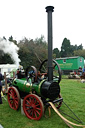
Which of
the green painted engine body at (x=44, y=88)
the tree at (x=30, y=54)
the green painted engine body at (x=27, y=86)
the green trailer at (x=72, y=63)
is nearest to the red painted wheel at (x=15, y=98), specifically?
the green painted engine body at (x=27, y=86)

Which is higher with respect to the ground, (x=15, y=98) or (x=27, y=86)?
(x=27, y=86)

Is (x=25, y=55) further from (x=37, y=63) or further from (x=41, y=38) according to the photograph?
(x=41, y=38)

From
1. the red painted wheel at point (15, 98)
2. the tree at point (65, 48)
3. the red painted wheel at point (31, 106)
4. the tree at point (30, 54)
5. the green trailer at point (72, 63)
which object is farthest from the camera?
the tree at point (65, 48)

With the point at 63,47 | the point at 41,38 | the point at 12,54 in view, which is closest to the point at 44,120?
the point at 12,54

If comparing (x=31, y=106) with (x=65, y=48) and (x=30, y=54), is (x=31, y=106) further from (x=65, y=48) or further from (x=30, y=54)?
(x=65, y=48)

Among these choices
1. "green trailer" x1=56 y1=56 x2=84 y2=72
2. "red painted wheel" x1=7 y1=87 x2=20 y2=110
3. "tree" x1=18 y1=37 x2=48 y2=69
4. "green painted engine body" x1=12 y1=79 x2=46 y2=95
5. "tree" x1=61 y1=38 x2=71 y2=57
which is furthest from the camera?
"tree" x1=61 y1=38 x2=71 y2=57

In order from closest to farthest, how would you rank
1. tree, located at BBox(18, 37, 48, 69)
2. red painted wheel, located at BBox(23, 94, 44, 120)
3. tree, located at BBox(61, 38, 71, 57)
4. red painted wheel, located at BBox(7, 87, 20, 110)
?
1. red painted wheel, located at BBox(23, 94, 44, 120)
2. red painted wheel, located at BBox(7, 87, 20, 110)
3. tree, located at BBox(18, 37, 48, 69)
4. tree, located at BBox(61, 38, 71, 57)

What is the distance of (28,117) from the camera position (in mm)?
3582

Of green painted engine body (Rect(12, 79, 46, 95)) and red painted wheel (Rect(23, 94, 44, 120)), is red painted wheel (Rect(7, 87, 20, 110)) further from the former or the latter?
red painted wheel (Rect(23, 94, 44, 120))

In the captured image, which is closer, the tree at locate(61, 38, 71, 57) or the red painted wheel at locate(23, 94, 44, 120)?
the red painted wheel at locate(23, 94, 44, 120)

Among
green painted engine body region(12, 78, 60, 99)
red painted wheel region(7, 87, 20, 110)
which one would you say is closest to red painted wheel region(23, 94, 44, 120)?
green painted engine body region(12, 78, 60, 99)

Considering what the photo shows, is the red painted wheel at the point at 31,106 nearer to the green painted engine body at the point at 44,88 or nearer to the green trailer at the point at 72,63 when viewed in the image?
the green painted engine body at the point at 44,88

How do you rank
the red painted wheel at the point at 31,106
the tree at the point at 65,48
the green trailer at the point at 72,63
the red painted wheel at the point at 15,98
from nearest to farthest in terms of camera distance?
the red painted wheel at the point at 31,106 → the red painted wheel at the point at 15,98 → the green trailer at the point at 72,63 → the tree at the point at 65,48

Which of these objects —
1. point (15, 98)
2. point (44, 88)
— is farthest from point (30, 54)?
point (44, 88)
